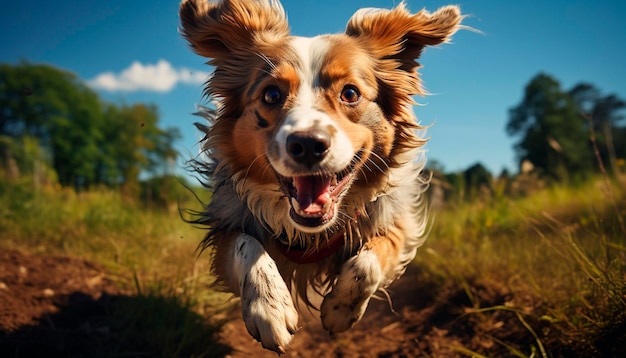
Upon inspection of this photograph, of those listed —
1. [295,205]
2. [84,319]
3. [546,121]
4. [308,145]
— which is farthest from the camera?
[546,121]

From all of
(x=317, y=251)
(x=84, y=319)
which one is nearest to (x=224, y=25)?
(x=317, y=251)

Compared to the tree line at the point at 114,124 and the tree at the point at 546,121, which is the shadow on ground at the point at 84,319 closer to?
the tree line at the point at 114,124

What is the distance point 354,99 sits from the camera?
2.65m

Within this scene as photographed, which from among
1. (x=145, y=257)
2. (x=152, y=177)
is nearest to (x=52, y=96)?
(x=152, y=177)

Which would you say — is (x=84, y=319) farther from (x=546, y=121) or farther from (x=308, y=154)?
(x=546, y=121)

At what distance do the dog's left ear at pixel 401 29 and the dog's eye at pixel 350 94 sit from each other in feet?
1.50

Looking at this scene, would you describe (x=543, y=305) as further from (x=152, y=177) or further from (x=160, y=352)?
(x=152, y=177)

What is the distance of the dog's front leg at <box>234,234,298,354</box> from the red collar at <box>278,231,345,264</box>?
0.49 meters

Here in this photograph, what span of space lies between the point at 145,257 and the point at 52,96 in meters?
39.9

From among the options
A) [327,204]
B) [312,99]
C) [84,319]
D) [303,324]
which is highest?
[312,99]

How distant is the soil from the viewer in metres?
2.86

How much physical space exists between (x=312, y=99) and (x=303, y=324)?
2.32 meters

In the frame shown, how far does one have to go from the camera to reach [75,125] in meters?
38.7

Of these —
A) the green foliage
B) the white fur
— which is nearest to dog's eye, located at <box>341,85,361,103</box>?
the white fur
